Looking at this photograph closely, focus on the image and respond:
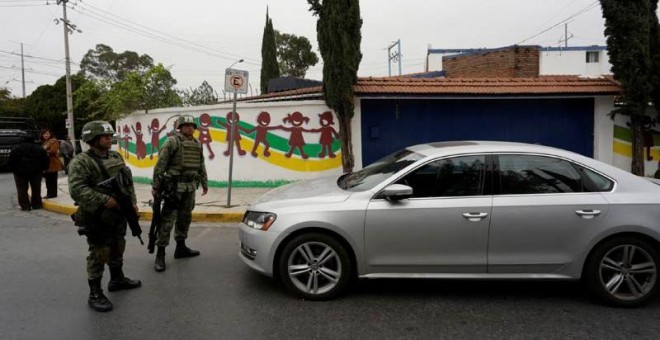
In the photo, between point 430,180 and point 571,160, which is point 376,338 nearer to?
point 430,180

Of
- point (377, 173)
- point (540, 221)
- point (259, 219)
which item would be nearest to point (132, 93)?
point (259, 219)

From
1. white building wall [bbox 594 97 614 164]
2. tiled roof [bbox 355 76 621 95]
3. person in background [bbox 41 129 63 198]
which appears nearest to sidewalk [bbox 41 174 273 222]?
person in background [bbox 41 129 63 198]

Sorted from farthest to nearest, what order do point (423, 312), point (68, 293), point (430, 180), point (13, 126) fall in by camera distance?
1. point (13, 126)
2. point (68, 293)
3. point (430, 180)
4. point (423, 312)

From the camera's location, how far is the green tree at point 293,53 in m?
39.6

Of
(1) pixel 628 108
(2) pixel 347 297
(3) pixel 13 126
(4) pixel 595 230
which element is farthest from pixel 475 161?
(3) pixel 13 126

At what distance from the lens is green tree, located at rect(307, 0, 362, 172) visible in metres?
10.2

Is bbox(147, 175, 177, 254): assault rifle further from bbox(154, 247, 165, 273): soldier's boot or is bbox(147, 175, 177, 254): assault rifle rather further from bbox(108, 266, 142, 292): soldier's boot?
bbox(108, 266, 142, 292): soldier's boot

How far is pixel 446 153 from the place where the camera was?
4.44 meters

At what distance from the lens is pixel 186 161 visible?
218 inches

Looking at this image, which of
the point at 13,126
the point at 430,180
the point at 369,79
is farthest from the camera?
the point at 13,126

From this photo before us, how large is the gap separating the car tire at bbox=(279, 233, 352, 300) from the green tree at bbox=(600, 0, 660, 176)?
9.01m

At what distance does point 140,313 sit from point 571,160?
412cm

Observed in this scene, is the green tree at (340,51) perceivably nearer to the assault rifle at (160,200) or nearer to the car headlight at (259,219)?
the assault rifle at (160,200)

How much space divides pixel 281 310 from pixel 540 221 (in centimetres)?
241
